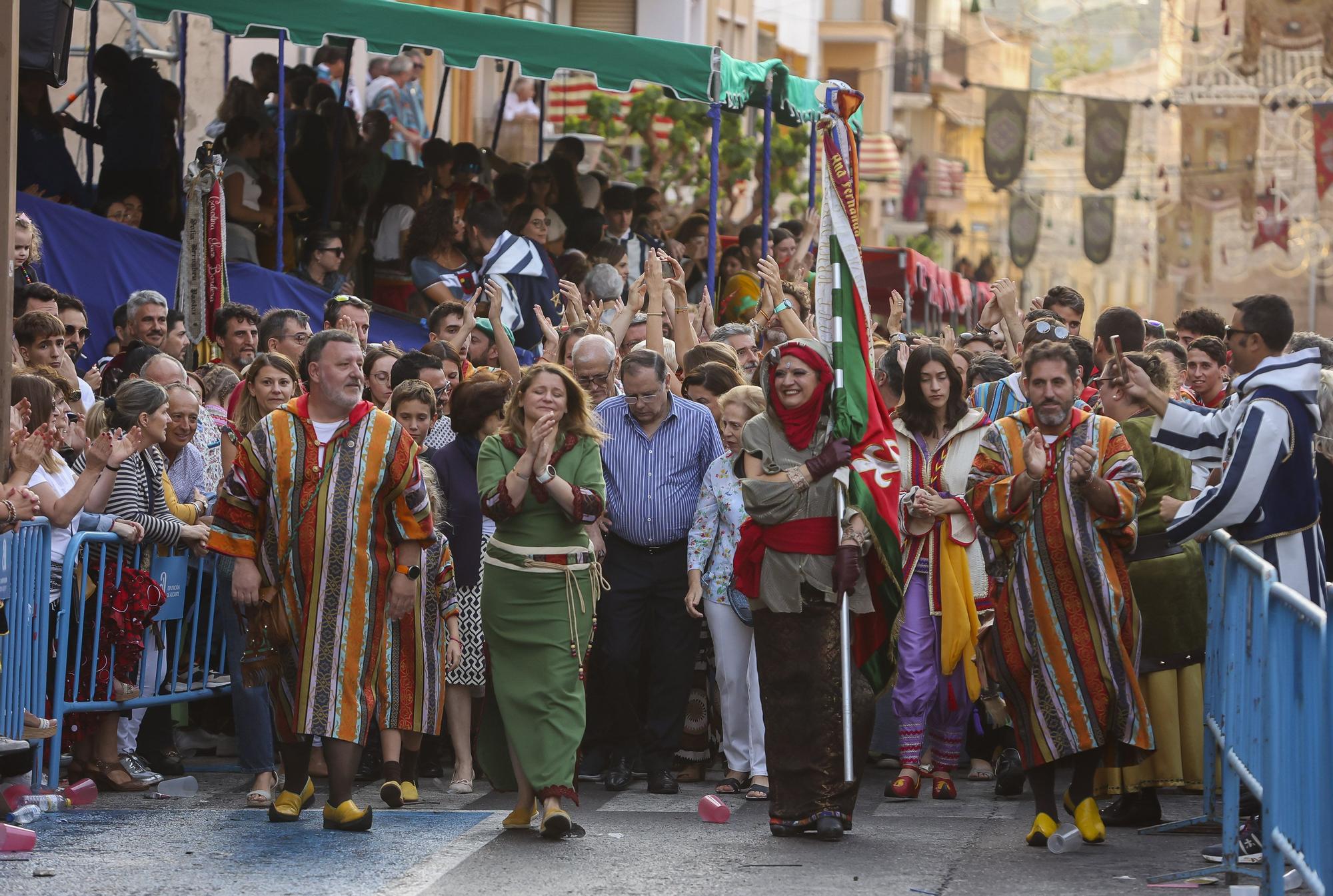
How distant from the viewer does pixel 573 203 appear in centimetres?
1767

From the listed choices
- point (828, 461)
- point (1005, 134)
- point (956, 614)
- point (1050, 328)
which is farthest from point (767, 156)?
point (1005, 134)

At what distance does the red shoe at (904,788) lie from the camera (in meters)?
9.51

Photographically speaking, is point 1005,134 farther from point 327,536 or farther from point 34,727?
point 34,727

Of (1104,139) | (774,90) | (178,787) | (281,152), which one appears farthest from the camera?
(1104,139)

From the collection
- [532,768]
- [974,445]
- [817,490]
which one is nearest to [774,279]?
[974,445]

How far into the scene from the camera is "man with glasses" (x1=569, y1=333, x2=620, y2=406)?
9.97 metres

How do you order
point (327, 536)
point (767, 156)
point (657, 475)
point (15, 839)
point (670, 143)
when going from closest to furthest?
point (15, 839) → point (327, 536) → point (657, 475) → point (767, 156) → point (670, 143)

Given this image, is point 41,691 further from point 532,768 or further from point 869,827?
point 869,827

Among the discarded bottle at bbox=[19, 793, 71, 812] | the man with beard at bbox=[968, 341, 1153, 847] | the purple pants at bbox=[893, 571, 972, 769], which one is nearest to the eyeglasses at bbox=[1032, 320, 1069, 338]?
the man with beard at bbox=[968, 341, 1153, 847]

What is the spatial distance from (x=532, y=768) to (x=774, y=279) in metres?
4.64

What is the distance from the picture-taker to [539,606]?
8.47 metres

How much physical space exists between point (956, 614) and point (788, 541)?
5.08 ft

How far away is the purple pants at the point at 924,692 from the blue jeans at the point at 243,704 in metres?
2.86

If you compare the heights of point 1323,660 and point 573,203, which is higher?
point 573,203
